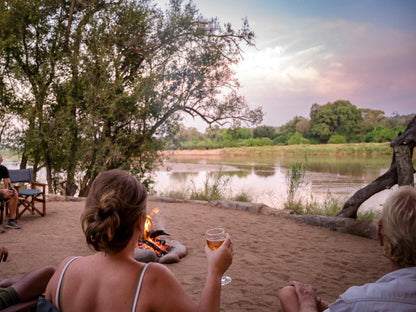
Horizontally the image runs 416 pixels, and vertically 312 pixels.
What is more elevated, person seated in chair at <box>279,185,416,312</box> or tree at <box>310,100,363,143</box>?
tree at <box>310,100,363,143</box>

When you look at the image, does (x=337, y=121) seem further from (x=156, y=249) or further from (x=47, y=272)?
(x=47, y=272)

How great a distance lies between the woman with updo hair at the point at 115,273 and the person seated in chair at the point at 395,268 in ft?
1.62

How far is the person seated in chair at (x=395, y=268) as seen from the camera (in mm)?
1051

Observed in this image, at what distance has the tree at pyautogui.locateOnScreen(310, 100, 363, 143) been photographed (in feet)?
44.8

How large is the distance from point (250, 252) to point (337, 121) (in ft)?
36.8

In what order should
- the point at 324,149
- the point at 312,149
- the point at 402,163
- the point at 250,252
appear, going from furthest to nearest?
the point at 312,149, the point at 324,149, the point at 402,163, the point at 250,252

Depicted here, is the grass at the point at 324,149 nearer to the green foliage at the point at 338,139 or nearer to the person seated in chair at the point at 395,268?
the green foliage at the point at 338,139

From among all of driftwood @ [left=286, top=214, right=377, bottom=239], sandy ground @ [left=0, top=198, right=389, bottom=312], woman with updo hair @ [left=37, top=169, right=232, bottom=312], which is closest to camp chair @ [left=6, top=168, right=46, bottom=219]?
sandy ground @ [left=0, top=198, right=389, bottom=312]

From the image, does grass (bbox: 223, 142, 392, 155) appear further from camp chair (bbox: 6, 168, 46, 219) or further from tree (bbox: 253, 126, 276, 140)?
camp chair (bbox: 6, 168, 46, 219)

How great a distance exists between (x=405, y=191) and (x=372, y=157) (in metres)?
16.4

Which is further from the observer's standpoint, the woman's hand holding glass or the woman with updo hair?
the woman's hand holding glass

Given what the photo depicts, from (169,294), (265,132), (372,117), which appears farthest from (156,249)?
(372,117)

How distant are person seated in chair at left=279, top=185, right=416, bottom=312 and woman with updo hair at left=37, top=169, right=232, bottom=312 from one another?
493 millimetres

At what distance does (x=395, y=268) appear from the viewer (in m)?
1.20
